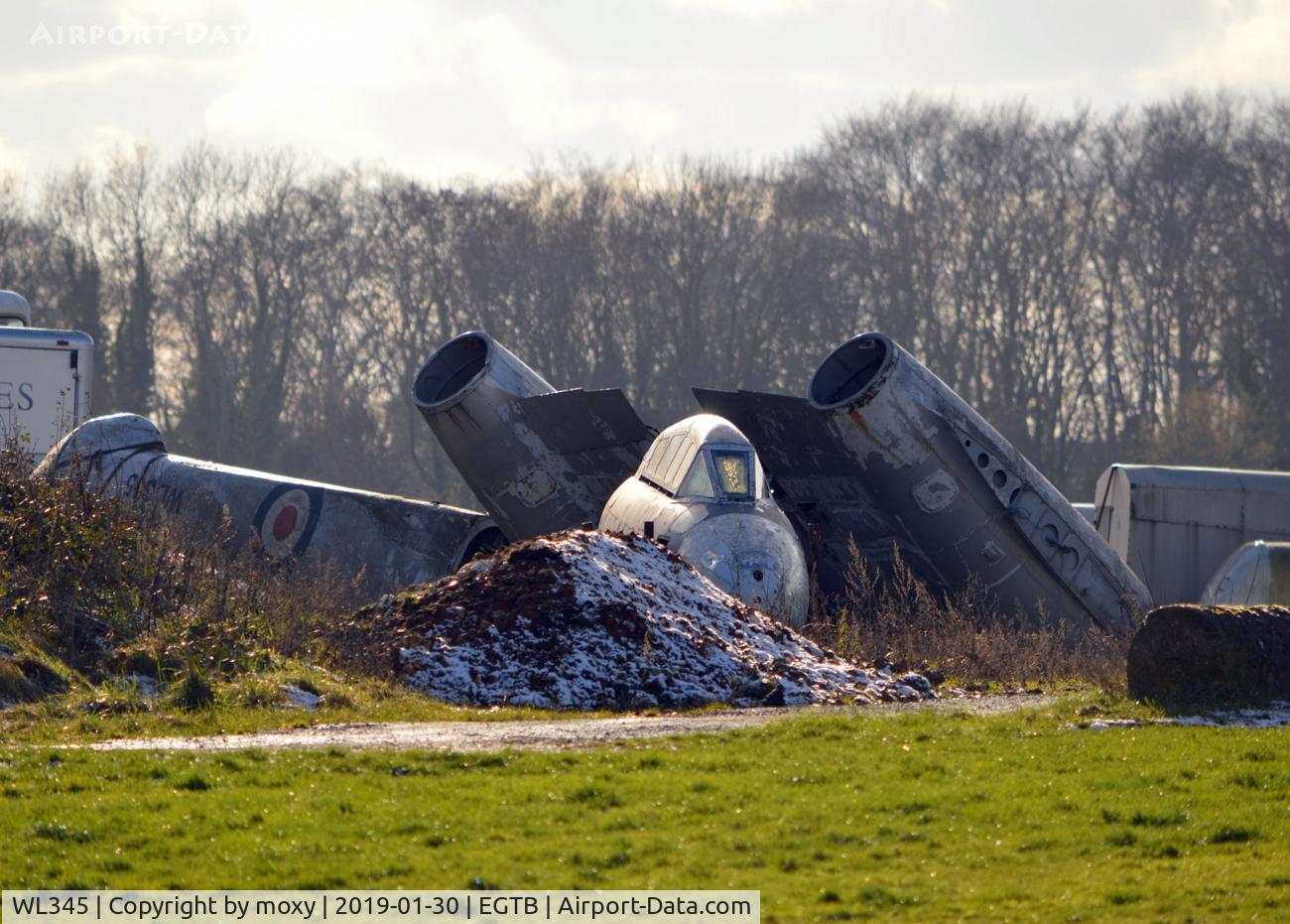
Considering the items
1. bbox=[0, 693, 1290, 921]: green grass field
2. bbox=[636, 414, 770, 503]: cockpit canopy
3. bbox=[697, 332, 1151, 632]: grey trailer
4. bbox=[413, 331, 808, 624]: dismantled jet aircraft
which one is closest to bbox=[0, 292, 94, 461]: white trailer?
bbox=[413, 331, 808, 624]: dismantled jet aircraft

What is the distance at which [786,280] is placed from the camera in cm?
6869

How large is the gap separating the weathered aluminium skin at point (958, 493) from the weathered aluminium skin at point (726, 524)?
2.94m


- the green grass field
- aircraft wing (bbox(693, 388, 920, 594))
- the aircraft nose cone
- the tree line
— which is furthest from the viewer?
the tree line

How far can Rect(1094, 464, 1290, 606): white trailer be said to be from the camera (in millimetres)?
29609

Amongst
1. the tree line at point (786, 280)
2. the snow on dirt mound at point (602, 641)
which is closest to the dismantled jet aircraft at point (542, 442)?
the snow on dirt mound at point (602, 641)

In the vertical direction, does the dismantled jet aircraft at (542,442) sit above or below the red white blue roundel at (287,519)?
above

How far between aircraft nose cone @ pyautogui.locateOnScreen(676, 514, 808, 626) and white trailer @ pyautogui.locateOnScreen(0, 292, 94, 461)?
15282mm

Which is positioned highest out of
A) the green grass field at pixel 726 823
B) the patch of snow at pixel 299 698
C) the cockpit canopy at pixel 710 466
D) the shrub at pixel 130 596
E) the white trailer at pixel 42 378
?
the white trailer at pixel 42 378

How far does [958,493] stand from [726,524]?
514 centimetres

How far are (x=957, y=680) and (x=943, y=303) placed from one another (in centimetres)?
5239

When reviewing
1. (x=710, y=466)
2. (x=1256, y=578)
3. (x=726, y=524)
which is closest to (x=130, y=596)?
(x=726, y=524)

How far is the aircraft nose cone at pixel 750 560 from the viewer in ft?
60.1

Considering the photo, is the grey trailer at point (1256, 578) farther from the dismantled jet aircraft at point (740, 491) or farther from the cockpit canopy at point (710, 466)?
the cockpit canopy at point (710, 466)

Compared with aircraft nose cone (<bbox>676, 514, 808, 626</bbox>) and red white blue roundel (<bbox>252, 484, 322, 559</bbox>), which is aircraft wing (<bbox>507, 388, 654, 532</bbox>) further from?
aircraft nose cone (<bbox>676, 514, 808, 626</bbox>)
